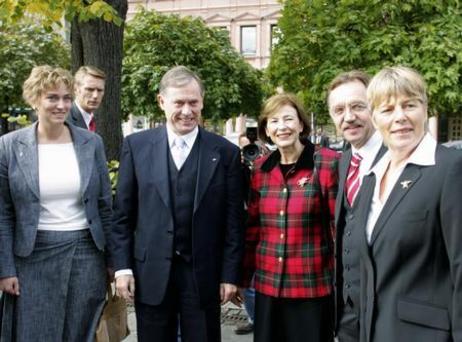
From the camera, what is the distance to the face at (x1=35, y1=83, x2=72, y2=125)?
332cm

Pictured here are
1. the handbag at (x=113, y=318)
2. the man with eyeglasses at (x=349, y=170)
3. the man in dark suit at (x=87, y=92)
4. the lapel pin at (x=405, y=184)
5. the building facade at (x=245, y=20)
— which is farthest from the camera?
the building facade at (x=245, y=20)

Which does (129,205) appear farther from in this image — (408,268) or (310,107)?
(310,107)

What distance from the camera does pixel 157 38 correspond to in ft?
62.4

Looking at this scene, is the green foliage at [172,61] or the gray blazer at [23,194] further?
the green foliage at [172,61]

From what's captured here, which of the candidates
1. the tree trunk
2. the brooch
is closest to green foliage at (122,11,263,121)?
the tree trunk

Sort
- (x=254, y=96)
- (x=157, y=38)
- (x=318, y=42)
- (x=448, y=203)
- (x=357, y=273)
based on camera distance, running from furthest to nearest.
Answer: (x=254, y=96) → (x=157, y=38) → (x=318, y=42) → (x=357, y=273) → (x=448, y=203)

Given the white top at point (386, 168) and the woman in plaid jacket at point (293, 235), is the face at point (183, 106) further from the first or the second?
the white top at point (386, 168)

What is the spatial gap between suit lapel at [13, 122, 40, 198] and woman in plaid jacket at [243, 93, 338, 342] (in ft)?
Result: 4.43

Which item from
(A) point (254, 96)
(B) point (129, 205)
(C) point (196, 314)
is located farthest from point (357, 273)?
(A) point (254, 96)

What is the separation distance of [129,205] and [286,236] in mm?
974

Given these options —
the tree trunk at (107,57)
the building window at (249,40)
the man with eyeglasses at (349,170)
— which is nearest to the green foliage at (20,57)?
the tree trunk at (107,57)

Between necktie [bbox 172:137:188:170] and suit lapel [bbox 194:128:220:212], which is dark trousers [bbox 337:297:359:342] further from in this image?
necktie [bbox 172:137:188:170]

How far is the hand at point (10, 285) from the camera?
327cm

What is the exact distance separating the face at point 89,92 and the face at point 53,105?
60.6 inches
